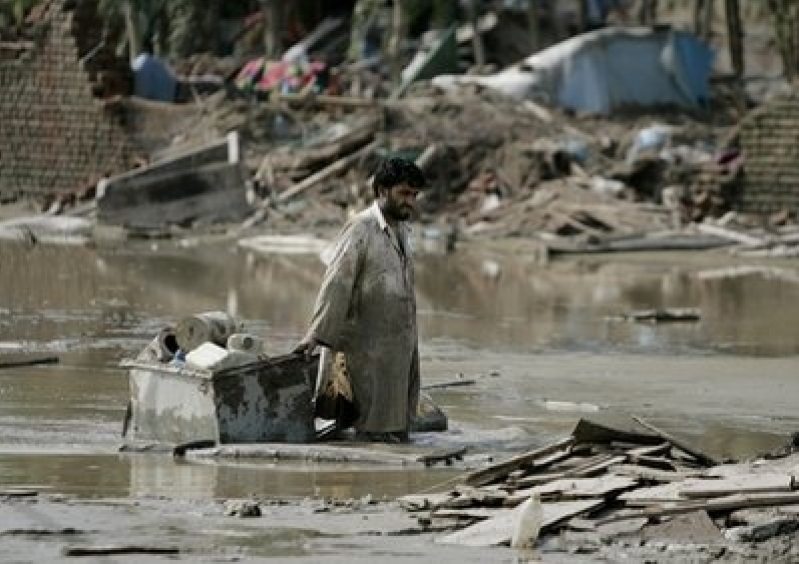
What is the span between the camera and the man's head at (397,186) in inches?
466

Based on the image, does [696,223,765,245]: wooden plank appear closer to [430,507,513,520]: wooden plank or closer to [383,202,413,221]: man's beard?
[383,202,413,221]: man's beard

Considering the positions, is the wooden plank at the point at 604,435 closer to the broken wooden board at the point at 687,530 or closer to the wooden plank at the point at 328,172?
the broken wooden board at the point at 687,530

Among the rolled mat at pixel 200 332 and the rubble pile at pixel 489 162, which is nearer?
the rolled mat at pixel 200 332

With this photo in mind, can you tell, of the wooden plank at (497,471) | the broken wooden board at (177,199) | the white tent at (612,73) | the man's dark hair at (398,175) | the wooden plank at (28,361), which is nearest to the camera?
the wooden plank at (497,471)

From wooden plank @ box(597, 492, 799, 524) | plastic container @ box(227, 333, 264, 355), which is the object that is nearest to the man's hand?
plastic container @ box(227, 333, 264, 355)

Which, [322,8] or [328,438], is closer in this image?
[328,438]

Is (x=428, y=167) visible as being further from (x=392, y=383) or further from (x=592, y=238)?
(x=392, y=383)

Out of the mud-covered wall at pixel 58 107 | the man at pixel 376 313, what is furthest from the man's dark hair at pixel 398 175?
the mud-covered wall at pixel 58 107

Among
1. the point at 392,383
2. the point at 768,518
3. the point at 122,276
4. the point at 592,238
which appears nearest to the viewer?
the point at 768,518

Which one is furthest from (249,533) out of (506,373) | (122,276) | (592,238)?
(592,238)

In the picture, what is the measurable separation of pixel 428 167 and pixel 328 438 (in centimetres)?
2230

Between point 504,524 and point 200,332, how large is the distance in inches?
137

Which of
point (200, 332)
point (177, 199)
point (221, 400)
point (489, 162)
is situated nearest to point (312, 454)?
point (221, 400)

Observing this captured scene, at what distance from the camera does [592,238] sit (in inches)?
1167
